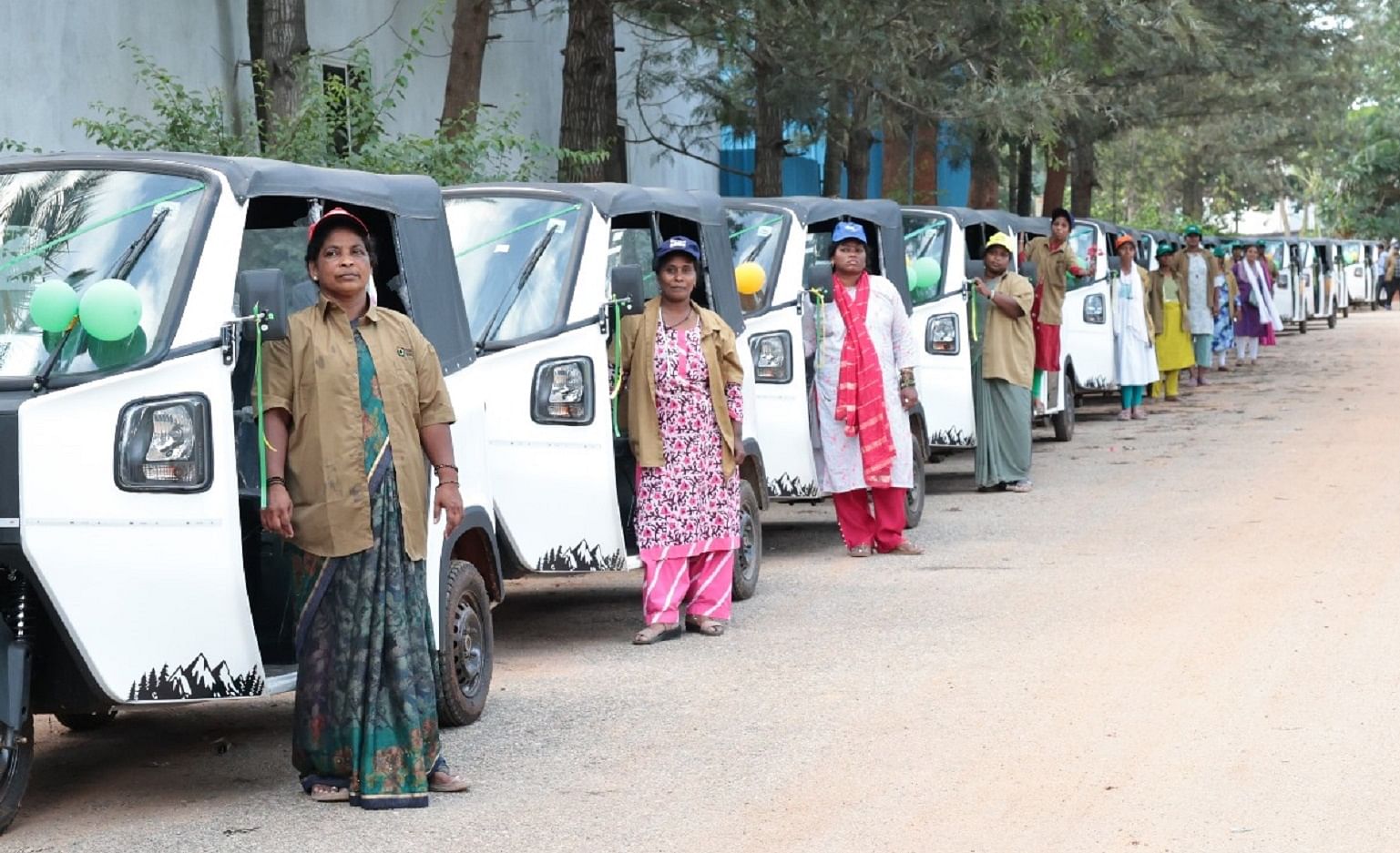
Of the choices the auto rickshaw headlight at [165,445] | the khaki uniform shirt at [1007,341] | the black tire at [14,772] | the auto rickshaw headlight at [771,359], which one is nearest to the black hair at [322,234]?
the auto rickshaw headlight at [165,445]

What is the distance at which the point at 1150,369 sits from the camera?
21688mm

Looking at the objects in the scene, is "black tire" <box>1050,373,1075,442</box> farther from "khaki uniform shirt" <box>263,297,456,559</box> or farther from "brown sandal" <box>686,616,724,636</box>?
"khaki uniform shirt" <box>263,297,456,559</box>

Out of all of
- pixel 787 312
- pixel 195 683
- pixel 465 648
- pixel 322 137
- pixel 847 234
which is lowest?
pixel 465 648

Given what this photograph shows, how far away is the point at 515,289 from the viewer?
8820 millimetres

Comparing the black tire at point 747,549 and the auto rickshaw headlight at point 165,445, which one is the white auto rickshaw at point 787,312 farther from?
the auto rickshaw headlight at point 165,445

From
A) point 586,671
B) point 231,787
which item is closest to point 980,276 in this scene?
point 586,671

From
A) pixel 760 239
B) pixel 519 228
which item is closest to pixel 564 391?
pixel 519 228

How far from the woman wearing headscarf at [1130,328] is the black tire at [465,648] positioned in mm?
14274

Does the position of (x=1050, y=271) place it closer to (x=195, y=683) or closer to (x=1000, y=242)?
(x=1000, y=242)

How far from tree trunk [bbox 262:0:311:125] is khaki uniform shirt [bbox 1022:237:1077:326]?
21.3ft

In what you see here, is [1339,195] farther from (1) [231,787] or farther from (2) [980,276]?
(1) [231,787]

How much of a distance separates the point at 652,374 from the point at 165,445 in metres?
3.55

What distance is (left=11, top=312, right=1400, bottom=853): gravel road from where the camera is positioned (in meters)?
5.99

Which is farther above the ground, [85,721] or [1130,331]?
[1130,331]
